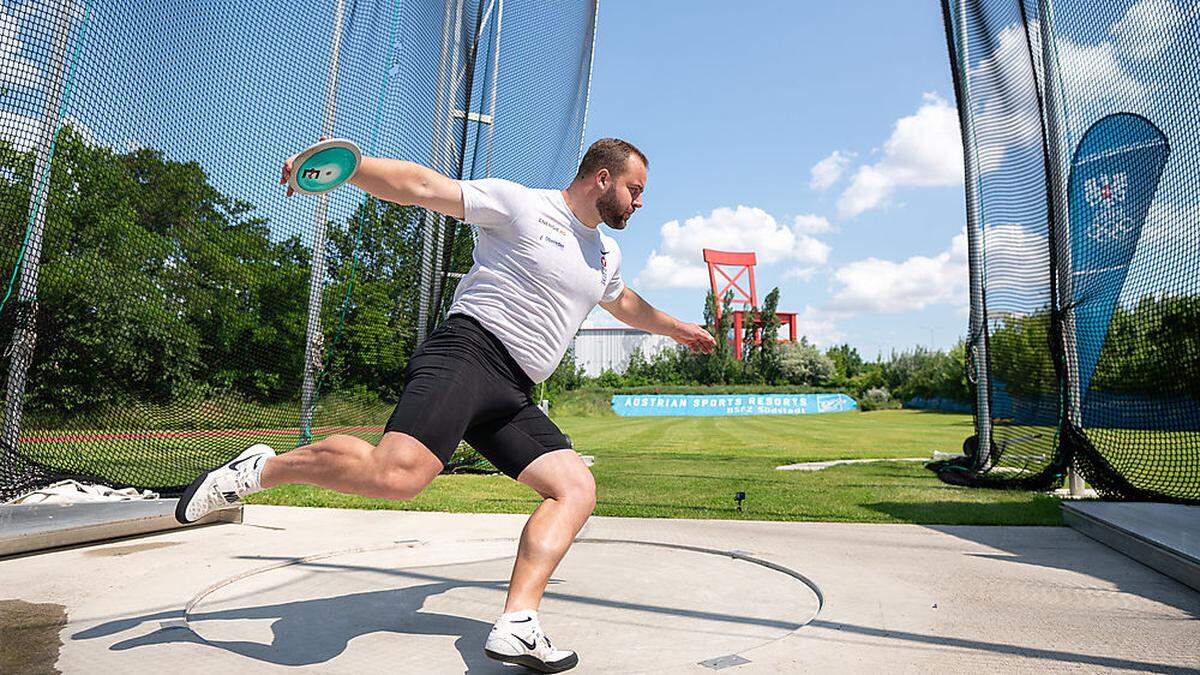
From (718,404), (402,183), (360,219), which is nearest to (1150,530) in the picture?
(402,183)

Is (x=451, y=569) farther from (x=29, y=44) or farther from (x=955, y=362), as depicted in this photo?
(x=955, y=362)

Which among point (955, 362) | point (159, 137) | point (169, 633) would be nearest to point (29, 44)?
point (159, 137)

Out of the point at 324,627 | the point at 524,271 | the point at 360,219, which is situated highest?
the point at 360,219

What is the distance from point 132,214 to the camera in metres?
5.20

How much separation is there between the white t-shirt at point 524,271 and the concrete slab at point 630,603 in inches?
42.4

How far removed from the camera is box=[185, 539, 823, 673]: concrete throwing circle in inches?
106

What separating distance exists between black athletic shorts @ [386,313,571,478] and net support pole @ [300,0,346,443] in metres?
3.77

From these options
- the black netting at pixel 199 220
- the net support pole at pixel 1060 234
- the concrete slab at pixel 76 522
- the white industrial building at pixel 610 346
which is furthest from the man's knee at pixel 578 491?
the white industrial building at pixel 610 346

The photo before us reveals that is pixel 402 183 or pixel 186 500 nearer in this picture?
pixel 402 183

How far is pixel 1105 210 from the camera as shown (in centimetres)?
621

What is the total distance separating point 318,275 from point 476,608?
3.77 metres

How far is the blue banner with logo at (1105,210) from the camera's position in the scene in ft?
18.6

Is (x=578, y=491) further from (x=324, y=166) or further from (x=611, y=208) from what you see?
(x=324, y=166)

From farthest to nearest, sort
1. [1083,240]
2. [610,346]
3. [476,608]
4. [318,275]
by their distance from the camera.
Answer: [610,346] → [1083,240] → [318,275] → [476,608]
